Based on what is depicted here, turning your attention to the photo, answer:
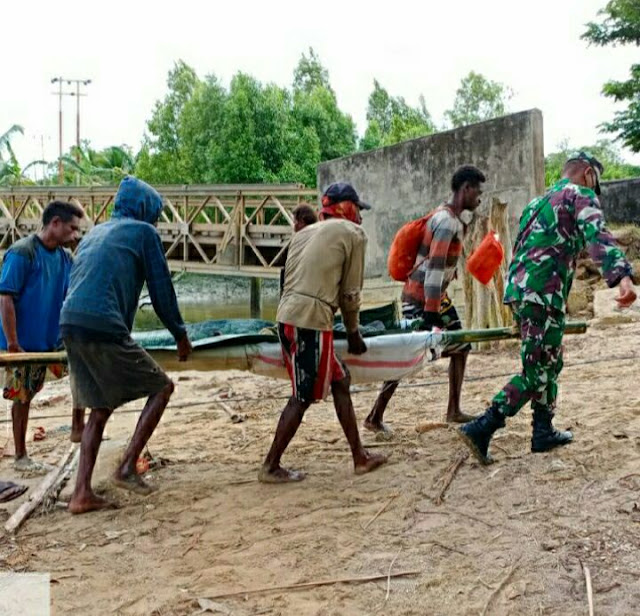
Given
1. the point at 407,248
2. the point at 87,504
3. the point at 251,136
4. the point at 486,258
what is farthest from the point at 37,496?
the point at 251,136

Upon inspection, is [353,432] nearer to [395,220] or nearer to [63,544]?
[63,544]

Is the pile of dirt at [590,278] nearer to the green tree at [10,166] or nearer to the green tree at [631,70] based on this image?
the green tree at [631,70]

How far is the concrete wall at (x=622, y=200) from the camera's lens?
595 inches

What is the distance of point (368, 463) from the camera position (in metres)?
4.41

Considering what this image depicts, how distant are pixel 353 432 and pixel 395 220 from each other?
716 centimetres

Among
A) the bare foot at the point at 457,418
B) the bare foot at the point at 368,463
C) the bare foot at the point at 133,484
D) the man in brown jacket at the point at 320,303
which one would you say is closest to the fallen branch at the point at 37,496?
the bare foot at the point at 133,484

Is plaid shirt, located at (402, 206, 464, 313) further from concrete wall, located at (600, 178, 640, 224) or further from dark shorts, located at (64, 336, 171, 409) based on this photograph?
concrete wall, located at (600, 178, 640, 224)

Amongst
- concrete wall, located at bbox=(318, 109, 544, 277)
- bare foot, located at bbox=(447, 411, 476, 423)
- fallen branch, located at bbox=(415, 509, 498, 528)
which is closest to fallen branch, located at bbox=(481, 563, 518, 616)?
fallen branch, located at bbox=(415, 509, 498, 528)

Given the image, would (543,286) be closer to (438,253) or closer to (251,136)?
(438,253)

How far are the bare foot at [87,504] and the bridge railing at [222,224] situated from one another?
422 inches

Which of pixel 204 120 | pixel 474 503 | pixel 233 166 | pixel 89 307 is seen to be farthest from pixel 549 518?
pixel 204 120

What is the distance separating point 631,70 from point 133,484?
1751 cm

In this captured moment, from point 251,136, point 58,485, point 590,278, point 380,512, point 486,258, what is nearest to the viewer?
point 380,512

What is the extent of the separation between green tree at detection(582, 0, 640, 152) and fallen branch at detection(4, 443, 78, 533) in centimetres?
1693
